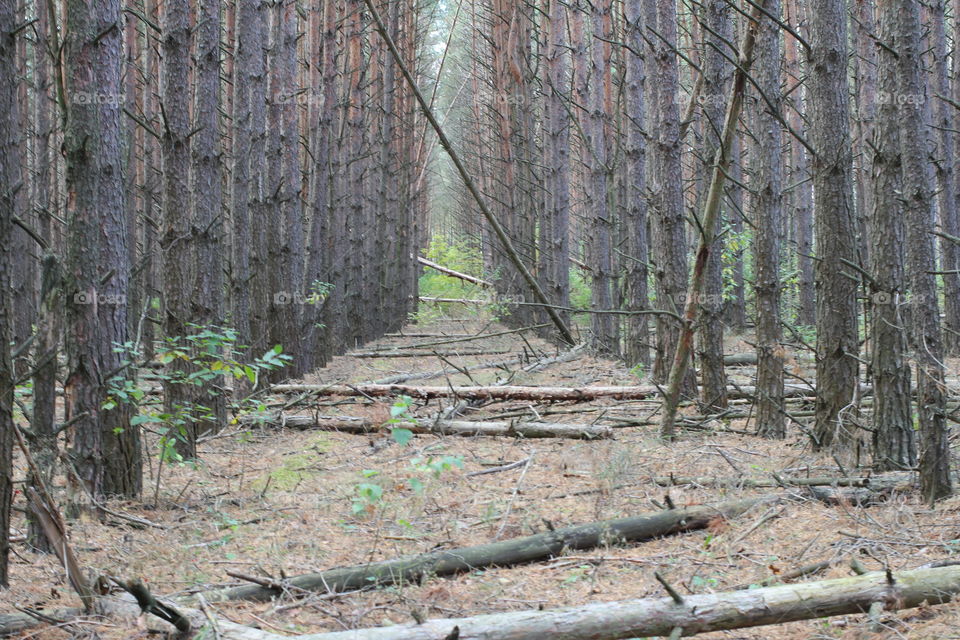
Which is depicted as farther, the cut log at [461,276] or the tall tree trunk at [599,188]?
the cut log at [461,276]

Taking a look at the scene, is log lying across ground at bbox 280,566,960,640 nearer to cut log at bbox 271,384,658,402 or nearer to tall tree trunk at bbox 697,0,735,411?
tall tree trunk at bbox 697,0,735,411

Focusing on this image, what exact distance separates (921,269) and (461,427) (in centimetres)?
466

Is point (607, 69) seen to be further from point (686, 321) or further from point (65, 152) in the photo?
point (65, 152)

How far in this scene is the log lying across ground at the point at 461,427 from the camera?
24.7ft

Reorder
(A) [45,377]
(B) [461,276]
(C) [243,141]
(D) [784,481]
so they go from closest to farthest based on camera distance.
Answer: (D) [784,481], (A) [45,377], (C) [243,141], (B) [461,276]

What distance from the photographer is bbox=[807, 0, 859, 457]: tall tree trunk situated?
5762 millimetres

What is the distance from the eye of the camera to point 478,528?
4910mm

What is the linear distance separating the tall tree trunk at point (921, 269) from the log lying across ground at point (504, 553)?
0.91m

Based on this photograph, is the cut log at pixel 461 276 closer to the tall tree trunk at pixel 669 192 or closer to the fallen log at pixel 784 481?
the tall tree trunk at pixel 669 192

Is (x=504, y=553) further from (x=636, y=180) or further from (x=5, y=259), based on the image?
(x=636, y=180)

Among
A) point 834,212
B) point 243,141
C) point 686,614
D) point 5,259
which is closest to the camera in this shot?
point 686,614

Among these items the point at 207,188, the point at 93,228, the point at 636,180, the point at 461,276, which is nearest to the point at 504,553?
the point at 93,228

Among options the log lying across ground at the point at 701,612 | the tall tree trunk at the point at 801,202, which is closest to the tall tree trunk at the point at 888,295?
the log lying across ground at the point at 701,612

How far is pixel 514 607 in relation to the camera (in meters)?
3.52
